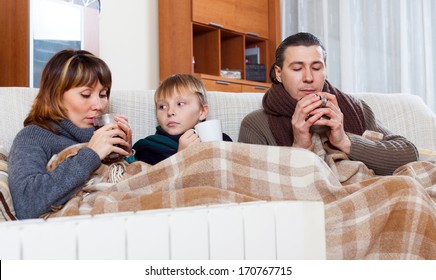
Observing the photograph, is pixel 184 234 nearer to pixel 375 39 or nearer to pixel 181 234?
pixel 181 234

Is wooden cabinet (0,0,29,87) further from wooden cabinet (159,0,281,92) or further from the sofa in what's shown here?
the sofa

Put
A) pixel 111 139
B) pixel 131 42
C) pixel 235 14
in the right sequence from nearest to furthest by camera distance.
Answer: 1. pixel 111 139
2. pixel 131 42
3. pixel 235 14

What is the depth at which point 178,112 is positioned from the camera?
172 cm

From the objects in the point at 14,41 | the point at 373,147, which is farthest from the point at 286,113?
the point at 14,41

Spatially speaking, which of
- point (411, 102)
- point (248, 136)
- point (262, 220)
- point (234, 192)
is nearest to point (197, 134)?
point (248, 136)

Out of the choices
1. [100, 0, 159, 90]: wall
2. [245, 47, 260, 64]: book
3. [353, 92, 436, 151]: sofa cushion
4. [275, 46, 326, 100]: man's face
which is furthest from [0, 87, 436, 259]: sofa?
[245, 47, 260, 64]: book

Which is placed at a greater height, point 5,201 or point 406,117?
point 406,117

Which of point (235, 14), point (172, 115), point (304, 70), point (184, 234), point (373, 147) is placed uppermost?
point (235, 14)

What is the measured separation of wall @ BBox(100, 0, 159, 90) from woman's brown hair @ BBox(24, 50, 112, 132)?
1879 millimetres

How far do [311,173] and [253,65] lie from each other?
293 cm

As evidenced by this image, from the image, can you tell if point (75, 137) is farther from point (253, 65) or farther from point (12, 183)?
point (253, 65)

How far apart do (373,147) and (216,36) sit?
7.70 ft

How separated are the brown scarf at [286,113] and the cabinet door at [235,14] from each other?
1922mm

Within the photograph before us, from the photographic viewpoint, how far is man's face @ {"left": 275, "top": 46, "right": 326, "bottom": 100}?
180 centimetres
